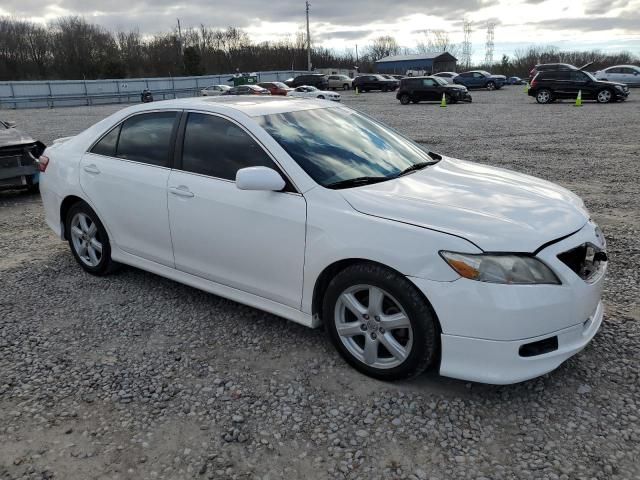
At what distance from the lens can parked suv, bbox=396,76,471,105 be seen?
1089 inches

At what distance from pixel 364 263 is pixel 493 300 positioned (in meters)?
0.74

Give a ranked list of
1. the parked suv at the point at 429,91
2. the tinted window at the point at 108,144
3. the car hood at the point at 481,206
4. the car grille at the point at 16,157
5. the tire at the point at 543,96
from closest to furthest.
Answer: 1. the car hood at the point at 481,206
2. the tinted window at the point at 108,144
3. the car grille at the point at 16,157
4. the tire at the point at 543,96
5. the parked suv at the point at 429,91

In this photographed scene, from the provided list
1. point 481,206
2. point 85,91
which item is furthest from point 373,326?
point 85,91

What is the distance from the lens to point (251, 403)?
2977 millimetres

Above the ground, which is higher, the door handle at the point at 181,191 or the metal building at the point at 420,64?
the metal building at the point at 420,64

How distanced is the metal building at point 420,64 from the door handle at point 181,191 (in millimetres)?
83811

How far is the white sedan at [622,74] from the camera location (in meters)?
31.7

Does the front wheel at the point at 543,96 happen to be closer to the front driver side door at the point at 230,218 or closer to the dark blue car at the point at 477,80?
the dark blue car at the point at 477,80

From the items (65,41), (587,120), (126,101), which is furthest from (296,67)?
(587,120)

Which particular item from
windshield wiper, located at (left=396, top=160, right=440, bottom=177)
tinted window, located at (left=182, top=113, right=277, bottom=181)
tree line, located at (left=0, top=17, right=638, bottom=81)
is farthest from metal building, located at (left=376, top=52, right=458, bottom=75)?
tinted window, located at (left=182, top=113, right=277, bottom=181)

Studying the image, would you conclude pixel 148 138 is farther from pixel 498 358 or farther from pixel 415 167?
pixel 498 358

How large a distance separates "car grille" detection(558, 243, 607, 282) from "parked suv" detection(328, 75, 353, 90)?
4363 centimetres

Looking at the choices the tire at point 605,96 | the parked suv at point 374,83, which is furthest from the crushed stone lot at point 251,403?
the parked suv at point 374,83

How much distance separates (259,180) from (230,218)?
45 centimetres
